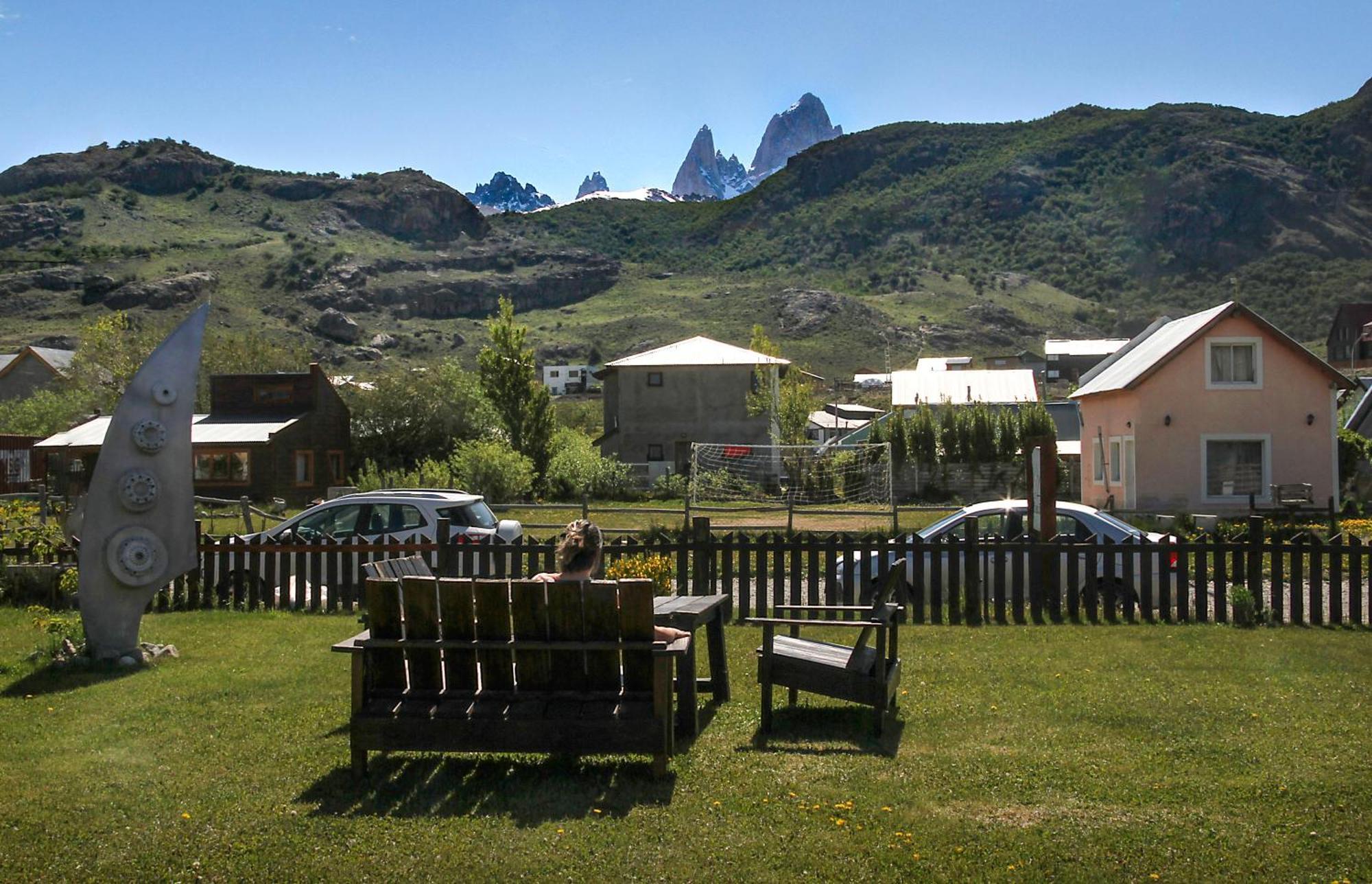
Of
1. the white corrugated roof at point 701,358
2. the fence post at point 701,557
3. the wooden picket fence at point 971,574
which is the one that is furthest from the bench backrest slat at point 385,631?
the white corrugated roof at point 701,358

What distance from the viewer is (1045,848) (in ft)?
17.1

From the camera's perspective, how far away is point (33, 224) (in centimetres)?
13388

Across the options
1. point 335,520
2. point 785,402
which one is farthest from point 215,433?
point 335,520

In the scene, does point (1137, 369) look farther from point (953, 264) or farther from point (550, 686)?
point (953, 264)

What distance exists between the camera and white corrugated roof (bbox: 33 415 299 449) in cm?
4388

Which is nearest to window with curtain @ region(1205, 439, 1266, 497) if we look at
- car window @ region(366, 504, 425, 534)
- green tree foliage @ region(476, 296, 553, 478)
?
car window @ region(366, 504, 425, 534)

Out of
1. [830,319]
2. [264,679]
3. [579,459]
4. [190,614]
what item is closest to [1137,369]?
[579,459]

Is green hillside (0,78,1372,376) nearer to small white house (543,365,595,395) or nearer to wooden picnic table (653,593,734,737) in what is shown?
small white house (543,365,595,395)

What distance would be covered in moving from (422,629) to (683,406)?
4827 centimetres

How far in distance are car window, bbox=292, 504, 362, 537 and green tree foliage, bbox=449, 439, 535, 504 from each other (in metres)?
19.1

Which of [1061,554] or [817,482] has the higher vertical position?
[817,482]

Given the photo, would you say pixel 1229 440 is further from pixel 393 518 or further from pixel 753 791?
pixel 753 791

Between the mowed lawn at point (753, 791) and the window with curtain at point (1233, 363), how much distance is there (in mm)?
24299

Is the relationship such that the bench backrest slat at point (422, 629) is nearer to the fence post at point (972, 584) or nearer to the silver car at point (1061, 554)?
the silver car at point (1061, 554)
